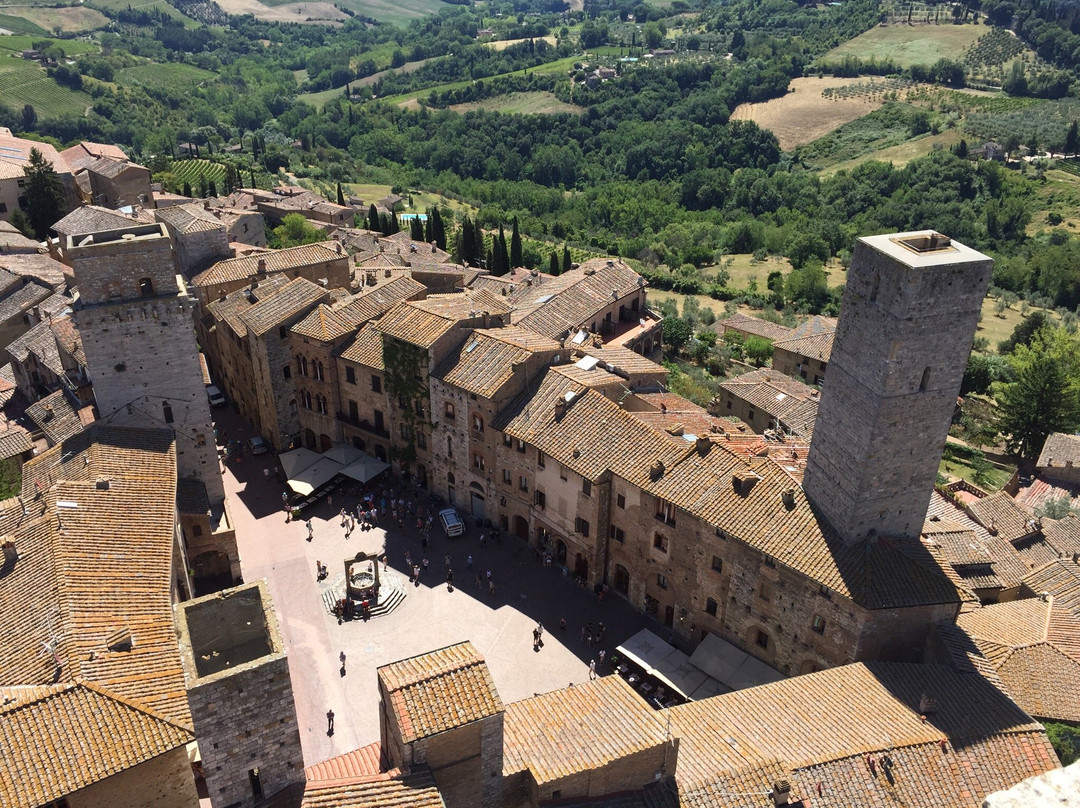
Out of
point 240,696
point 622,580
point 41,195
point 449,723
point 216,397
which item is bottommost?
point 622,580

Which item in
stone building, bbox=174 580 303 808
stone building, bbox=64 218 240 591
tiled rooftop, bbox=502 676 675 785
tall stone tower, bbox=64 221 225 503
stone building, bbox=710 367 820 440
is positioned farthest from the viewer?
stone building, bbox=710 367 820 440

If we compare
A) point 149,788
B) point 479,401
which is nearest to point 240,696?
point 149,788

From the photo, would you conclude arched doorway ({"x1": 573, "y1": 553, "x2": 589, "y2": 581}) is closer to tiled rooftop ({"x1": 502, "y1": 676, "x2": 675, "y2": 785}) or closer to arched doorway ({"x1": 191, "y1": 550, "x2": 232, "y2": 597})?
tiled rooftop ({"x1": 502, "y1": 676, "x2": 675, "y2": 785})

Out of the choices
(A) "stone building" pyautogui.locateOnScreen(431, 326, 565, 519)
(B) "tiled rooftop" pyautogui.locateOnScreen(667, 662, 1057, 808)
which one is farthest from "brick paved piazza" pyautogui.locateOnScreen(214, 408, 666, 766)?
(B) "tiled rooftop" pyautogui.locateOnScreen(667, 662, 1057, 808)

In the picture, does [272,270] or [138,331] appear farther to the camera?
[272,270]

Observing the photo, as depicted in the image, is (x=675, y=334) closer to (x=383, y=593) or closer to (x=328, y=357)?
(x=328, y=357)

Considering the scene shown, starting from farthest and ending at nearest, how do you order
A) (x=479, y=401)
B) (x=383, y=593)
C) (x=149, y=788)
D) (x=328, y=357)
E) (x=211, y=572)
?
(x=328, y=357), (x=479, y=401), (x=383, y=593), (x=211, y=572), (x=149, y=788)

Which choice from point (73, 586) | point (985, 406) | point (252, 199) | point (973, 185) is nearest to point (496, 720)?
point (73, 586)
